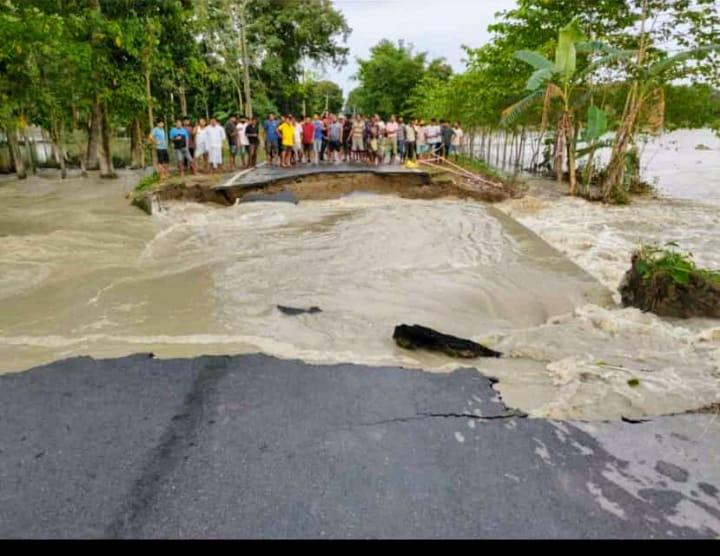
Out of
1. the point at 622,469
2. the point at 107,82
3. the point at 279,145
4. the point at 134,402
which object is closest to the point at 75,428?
the point at 134,402

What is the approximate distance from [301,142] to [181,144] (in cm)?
416

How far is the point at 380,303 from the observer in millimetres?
7012

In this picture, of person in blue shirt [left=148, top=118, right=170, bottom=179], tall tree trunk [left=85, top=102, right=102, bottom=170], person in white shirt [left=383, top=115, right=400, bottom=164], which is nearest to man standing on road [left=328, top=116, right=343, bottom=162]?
person in white shirt [left=383, top=115, right=400, bottom=164]

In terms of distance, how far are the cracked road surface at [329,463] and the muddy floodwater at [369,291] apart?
1.87 ft

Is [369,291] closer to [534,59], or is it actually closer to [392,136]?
[534,59]

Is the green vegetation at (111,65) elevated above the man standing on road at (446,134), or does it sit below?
above

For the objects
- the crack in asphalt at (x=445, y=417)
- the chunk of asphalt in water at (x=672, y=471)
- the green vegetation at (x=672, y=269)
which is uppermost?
the green vegetation at (x=672, y=269)

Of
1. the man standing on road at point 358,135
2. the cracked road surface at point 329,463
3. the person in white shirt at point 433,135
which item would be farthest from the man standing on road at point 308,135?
the cracked road surface at point 329,463

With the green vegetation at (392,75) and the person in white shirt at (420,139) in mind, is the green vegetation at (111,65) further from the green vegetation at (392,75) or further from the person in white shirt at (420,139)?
the green vegetation at (392,75)

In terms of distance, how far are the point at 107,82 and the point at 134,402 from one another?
18191mm

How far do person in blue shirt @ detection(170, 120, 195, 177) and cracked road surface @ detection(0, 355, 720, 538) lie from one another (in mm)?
13285

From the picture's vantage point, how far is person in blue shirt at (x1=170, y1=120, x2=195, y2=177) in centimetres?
1620

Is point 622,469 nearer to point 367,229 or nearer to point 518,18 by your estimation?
point 367,229

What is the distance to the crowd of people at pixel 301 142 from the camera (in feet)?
56.3
